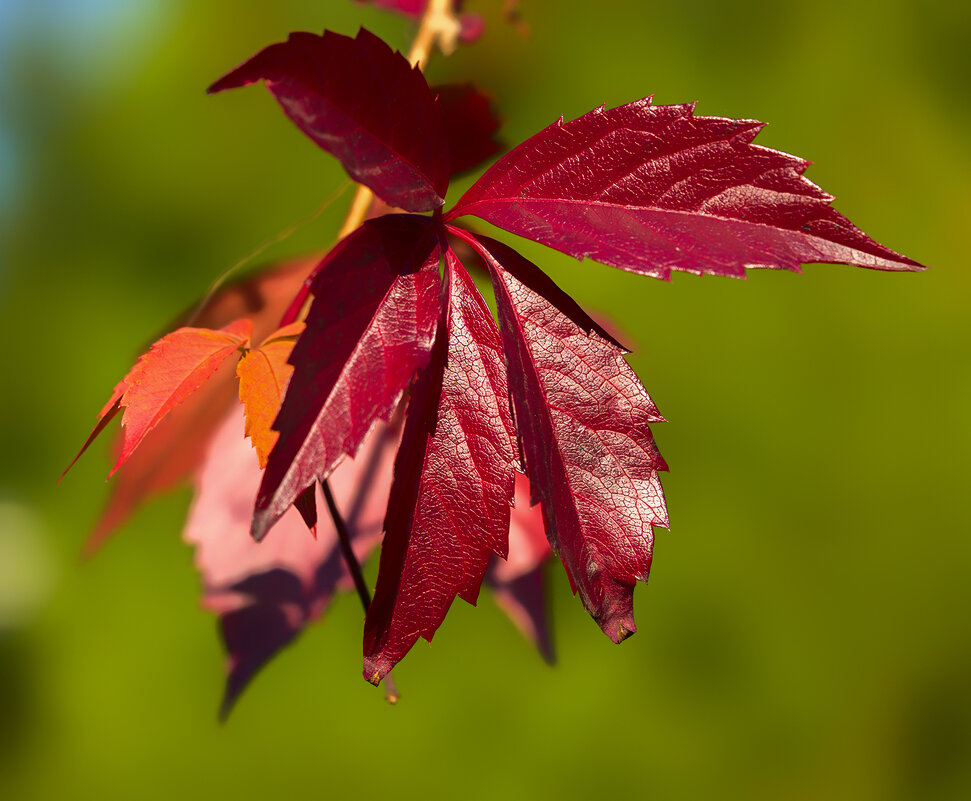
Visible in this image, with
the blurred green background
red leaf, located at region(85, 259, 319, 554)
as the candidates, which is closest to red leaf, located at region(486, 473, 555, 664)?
the blurred green background

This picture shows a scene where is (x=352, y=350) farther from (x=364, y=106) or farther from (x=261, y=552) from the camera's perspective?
(x=261, y=552)

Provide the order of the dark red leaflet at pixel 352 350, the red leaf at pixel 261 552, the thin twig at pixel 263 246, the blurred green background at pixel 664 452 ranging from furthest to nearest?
the blurred green background at pixel 664 452
the red leaf at pixel 261 552
the thin twig at pixel 263 246
the dark red leaflet at pixel 352 350

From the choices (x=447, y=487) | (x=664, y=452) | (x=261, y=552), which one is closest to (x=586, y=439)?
(x=447, y=487)

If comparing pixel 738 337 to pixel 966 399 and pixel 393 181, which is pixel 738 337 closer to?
pixel 966 399

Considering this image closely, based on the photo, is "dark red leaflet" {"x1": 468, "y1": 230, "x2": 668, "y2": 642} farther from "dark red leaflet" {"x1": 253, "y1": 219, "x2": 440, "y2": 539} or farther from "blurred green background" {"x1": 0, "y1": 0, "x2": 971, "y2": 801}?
"blurred green background" {"x1": 0, "y1": 0, "x2": 971, "y2": 801}

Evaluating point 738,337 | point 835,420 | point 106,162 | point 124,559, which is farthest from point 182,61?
point 835,420

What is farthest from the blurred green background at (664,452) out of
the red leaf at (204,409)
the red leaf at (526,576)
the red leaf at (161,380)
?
the red leaf at (161,380)

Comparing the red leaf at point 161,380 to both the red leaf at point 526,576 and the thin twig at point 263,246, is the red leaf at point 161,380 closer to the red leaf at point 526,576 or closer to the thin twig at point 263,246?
the thin twig at point 263,246
